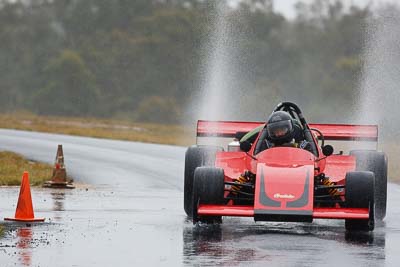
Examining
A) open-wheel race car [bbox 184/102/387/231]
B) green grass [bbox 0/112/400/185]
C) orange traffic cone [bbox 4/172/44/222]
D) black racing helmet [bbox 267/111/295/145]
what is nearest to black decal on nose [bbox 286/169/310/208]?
open-wheel race car [bbox 184/102/387/231]

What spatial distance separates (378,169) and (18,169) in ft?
35.3

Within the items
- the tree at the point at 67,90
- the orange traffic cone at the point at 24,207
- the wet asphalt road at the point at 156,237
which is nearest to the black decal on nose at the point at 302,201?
the wet asphalt road at the point at 156,237

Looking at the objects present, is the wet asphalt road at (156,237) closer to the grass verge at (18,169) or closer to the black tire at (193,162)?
the black tire at (193,162)

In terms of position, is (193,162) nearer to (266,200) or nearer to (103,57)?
(266,200)

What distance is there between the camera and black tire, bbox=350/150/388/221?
51.8 feet

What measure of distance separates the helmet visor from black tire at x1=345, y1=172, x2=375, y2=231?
163 cm

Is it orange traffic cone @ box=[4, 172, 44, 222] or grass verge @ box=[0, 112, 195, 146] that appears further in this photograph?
grass verge @ box=[0, 112, 195, 146]

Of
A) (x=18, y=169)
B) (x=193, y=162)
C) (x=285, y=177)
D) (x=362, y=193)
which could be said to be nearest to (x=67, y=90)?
(x=18, y=169)

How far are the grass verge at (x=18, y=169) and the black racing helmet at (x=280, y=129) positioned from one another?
23.7ft

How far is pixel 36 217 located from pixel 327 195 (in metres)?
3.80

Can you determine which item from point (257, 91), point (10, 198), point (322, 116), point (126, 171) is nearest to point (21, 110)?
point (257, 91)

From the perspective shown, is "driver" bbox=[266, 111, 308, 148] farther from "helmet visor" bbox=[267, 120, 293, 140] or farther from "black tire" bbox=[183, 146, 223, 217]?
"black tire" bbox=[183, 146, 223, 217]

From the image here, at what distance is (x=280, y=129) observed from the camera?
1548cm

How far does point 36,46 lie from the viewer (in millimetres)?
66875
